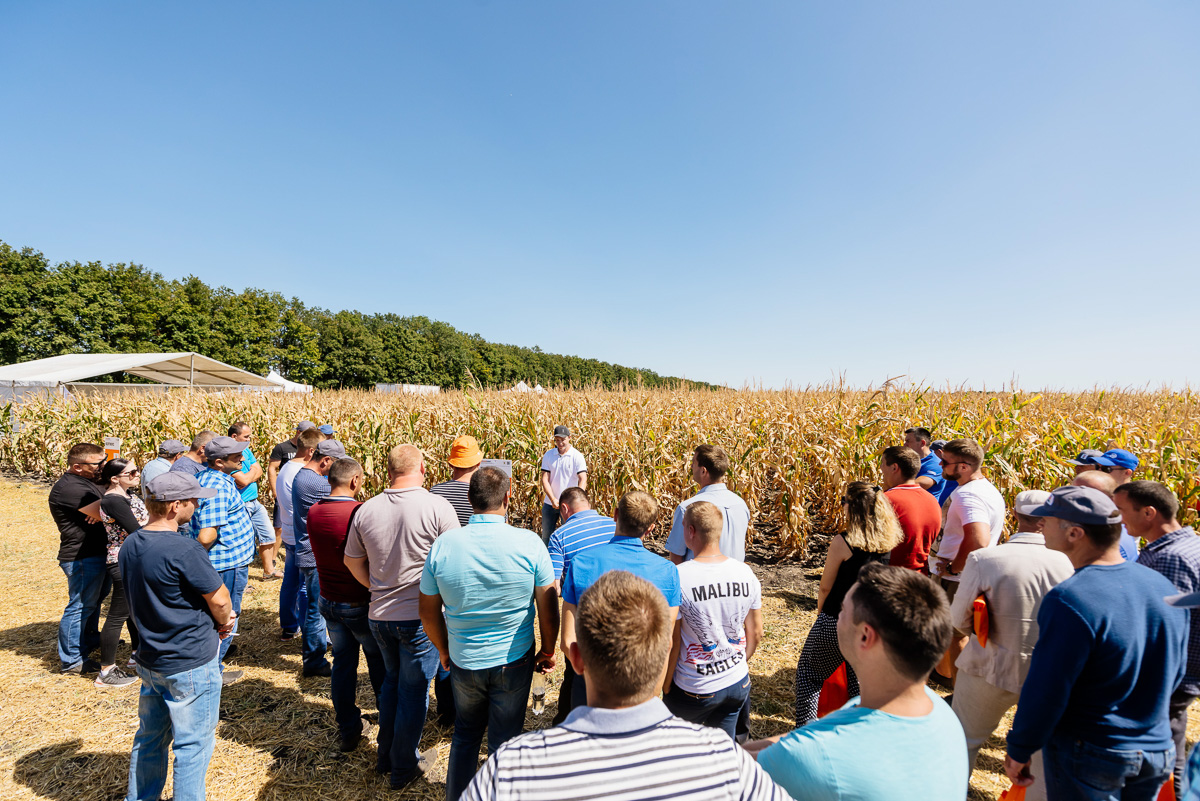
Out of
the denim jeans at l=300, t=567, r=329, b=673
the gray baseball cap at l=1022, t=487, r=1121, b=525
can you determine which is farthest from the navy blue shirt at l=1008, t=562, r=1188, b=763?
the denim jeans at l=300, t=567, r=329, b=673

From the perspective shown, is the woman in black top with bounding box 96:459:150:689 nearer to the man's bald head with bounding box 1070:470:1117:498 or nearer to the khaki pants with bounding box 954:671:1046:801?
the khaki pants with bounding box 954:671:1046:801

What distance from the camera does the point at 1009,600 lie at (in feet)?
9.12

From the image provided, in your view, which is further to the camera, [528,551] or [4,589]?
[4,589]

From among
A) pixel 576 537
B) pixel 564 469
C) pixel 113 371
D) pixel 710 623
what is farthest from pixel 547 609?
pixel 113 371

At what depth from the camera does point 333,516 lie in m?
3.43

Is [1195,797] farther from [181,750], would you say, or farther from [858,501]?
[181,750]

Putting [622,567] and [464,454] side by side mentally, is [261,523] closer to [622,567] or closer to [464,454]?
[464,454]

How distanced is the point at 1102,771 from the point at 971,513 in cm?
220

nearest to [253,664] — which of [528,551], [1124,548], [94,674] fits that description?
[94,674]

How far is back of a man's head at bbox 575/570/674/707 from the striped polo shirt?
185 cm

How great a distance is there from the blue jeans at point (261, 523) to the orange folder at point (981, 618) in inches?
282

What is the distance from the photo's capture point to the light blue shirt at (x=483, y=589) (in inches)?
107

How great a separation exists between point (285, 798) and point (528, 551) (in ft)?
8.06

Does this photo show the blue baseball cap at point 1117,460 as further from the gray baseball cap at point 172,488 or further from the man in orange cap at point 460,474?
the gray baseball cap at point 172,488
